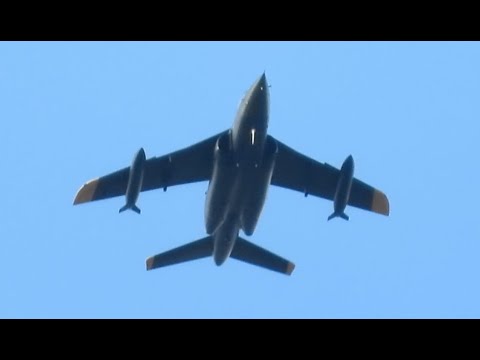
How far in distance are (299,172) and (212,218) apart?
3.92 metres

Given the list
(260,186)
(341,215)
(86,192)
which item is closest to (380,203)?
(341,215)

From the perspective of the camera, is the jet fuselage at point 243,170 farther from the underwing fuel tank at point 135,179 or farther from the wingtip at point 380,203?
the wingtip at point 380,203

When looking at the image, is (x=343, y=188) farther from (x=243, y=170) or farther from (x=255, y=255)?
(x=255, y=255)

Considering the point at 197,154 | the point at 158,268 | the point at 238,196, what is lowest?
the point at 158,268

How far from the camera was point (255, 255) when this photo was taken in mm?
28906

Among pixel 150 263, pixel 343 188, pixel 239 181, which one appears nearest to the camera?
pixel 239 181

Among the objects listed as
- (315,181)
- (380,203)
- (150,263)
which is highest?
(315,181)

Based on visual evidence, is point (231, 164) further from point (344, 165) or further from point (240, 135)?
point (344, 165)

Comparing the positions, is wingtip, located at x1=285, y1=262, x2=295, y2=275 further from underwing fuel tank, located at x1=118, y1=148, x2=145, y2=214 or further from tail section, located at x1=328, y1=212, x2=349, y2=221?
underwing fuel tank, located at x1=118, y1=148, x2=145, y2=214

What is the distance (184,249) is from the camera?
2861 centimetres

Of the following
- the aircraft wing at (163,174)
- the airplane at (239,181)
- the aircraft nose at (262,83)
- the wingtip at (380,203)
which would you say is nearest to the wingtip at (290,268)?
the airplane at (239,181)

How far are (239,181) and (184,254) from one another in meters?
4.80
